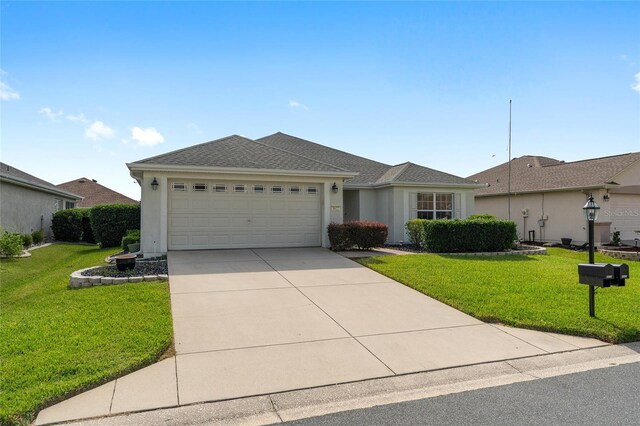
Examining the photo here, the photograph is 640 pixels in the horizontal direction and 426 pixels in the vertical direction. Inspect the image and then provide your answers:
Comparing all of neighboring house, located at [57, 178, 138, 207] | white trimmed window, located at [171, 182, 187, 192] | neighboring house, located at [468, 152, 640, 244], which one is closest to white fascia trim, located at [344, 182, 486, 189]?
neighboring house, located at [468, 152, 640, 244]

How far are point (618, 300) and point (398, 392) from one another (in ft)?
18.9

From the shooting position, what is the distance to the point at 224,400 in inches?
146

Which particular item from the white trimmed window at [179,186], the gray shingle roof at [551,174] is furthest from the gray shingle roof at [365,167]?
the white trimmed window at [179,186]

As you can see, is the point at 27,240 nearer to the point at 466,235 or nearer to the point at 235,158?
the point at 235,158

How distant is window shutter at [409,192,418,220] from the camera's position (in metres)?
16.3

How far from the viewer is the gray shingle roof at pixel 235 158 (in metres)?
12.3

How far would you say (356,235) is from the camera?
510 inches

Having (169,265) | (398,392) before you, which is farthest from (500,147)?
(398,392)

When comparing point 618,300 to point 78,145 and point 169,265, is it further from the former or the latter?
point 78,145

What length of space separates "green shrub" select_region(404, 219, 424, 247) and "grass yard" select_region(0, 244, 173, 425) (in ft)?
30.8

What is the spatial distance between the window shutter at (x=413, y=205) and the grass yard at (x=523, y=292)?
14.3 ft

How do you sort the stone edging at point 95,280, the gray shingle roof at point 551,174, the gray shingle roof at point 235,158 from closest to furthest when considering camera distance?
1. the stone edging at point 95,280
2. the gray shingle roof at point 235,158
3. the gray shingle roof at point 551,174

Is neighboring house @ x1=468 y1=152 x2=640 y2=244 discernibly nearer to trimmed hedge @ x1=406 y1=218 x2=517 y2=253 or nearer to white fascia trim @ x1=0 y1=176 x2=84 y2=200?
trimmed hedge @ x1=406 y1=218 x2=517 y2=253

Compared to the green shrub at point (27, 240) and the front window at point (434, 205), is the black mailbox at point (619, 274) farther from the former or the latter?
the green shrub at point (27, 240)
